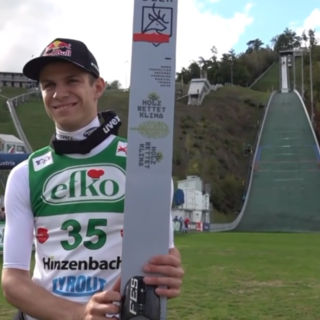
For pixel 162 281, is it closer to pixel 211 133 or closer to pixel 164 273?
pixel 164 273

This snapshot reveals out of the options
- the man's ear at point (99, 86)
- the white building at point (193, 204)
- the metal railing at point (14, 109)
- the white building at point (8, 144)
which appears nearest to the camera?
the man's ear at point (99, 86)

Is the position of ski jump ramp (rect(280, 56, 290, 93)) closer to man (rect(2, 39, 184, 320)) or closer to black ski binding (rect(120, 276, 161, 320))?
man (rect(2, 39, 184, 320))

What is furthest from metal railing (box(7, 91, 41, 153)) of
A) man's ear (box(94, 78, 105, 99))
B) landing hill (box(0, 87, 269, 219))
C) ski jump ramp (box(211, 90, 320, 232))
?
man's ear (box(94, 78, 105, 99))

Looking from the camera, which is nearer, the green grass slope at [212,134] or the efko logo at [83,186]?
the efko logo at [83,186]

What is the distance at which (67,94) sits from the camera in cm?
211

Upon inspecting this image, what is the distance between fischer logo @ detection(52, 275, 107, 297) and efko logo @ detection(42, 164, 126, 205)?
25cm

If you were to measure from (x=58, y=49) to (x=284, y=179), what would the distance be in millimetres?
41922

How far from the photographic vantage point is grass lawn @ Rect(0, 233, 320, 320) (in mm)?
7812

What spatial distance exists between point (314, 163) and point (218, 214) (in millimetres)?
10374

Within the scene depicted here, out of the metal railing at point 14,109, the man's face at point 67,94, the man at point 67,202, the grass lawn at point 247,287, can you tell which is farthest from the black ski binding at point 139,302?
the metal railing at point 14,109

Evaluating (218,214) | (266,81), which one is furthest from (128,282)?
(266,81)

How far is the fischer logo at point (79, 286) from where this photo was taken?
2014mm

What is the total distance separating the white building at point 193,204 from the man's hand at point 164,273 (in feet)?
89.7

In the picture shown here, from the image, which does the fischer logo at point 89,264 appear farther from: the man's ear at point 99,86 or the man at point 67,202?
the man's ear at point 99,86
